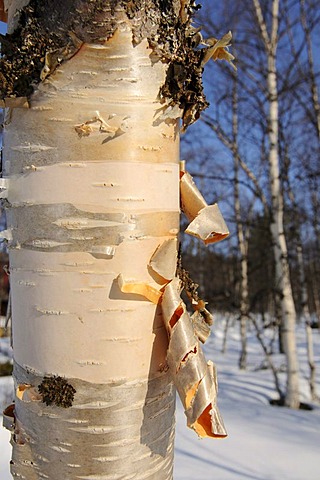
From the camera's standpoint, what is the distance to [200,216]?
831 millimetres

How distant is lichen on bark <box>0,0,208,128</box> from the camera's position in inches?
28.1

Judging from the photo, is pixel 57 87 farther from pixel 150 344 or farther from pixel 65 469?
pixel 65 469

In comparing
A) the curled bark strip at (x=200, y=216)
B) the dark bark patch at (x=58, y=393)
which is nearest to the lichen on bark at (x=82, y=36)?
the curled bark strip at (x=200, y=216)

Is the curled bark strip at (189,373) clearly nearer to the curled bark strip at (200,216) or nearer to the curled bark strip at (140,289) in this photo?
the curled bark strip at (140,289)

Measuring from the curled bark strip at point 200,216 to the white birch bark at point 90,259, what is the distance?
12cm

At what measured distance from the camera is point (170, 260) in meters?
0.75

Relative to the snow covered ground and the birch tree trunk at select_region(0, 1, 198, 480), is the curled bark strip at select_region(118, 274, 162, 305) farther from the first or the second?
the snow covered ground

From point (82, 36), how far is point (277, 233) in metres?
5.08

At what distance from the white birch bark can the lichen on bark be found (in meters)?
0.02

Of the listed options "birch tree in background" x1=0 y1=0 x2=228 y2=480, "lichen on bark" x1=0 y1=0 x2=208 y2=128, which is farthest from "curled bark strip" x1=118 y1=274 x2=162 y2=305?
"lichen on bark" x1=0 y1=0 x2=208 y2=128

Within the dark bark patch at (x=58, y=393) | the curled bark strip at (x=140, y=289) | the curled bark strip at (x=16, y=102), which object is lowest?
the dark bark patch at (x=58, y=393)

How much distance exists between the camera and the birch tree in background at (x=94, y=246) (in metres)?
0.70

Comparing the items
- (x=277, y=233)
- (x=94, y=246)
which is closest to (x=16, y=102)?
(x=94, y=246)

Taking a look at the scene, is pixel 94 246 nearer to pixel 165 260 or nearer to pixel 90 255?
pixel 90 255
